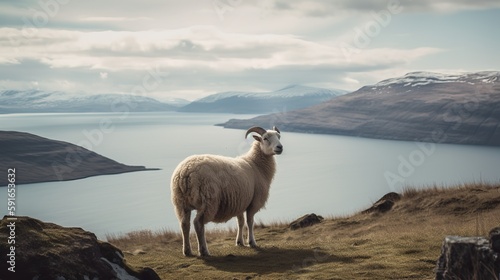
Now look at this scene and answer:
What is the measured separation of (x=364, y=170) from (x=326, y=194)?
2815cm

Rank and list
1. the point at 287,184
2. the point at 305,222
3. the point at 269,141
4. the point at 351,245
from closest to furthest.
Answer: the point at 351,245, the point at 269,141, the point at 305,222, the point at 287,184

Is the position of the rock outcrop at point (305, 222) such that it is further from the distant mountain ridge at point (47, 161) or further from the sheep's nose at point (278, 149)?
the distant mountain ridge at point (47, 161)

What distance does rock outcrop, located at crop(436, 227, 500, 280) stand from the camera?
606 centimetres

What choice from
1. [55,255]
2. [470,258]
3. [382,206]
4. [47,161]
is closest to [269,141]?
[382,206]

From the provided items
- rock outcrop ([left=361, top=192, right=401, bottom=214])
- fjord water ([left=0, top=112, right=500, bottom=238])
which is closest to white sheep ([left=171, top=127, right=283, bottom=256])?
rock outcrop ([left=361, top=192, right=401, bottom=214])

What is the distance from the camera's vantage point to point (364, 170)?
102125mm

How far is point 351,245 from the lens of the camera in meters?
12.2

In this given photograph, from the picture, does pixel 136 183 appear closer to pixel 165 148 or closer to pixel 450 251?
pixel 165 148

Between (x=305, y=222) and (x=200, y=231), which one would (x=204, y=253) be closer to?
(x=200, y=231)

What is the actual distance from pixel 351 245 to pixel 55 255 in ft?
23.9

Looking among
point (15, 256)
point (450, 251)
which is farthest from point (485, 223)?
point (15, 256)

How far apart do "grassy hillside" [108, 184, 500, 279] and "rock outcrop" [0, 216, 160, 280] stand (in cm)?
195

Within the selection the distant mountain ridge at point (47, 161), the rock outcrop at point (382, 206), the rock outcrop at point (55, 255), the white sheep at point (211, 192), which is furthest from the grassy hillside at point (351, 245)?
the distant mountain ridge at point (47, 161)

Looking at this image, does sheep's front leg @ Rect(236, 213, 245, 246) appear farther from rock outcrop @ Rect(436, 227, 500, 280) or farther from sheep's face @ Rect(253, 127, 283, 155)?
rock outcrop @ Rect(436, 227, 500, 280)
